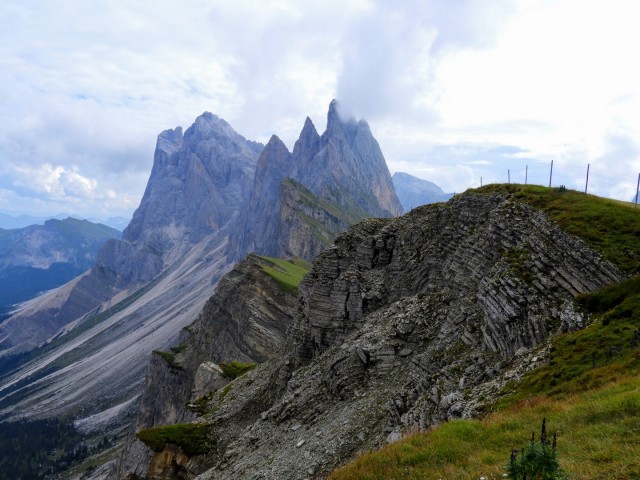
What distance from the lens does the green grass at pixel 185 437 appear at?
5100 centimetres

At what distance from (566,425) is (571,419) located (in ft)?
1.76

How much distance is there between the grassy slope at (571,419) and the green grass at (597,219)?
419cm

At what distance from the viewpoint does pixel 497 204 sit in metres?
43.9

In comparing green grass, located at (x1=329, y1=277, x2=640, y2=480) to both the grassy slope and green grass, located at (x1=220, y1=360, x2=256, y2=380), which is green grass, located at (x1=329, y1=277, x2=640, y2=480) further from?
green grass, located at (x1=220, y1=360, x2=256, y2=380)

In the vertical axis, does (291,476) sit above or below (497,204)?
below

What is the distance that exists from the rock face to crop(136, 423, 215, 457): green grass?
926mm

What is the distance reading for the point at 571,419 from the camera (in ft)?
56.6

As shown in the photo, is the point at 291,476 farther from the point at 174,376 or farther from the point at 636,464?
the point at 174,376

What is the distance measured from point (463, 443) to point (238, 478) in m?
27.6

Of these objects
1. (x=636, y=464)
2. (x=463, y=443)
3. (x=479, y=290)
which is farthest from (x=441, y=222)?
(x=636, y=464)

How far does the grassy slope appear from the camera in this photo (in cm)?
1443

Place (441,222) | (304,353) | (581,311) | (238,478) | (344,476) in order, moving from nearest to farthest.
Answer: (344,476)
(581,311)
(238,478)
(441,222)
(304,353)

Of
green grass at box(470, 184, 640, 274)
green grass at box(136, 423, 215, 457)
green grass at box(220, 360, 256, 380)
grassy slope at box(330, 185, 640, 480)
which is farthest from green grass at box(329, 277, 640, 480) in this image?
green grass at box(220, 360, 256, 380)

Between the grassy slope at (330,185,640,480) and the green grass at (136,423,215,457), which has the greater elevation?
the grassy slope at (330,185,640,480)
